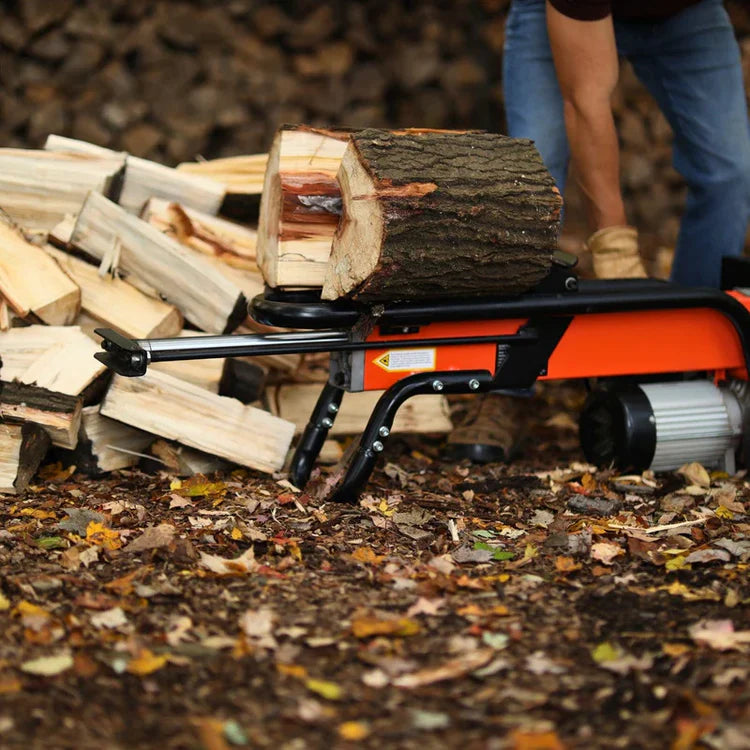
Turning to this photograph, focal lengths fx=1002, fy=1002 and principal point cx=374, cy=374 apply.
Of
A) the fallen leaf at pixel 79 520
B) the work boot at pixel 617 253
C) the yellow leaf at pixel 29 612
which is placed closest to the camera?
the yellow leaf at pixel 29 612

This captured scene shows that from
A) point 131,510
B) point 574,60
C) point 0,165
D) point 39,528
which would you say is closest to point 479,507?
point 131,510

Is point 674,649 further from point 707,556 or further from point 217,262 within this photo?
point 217,262

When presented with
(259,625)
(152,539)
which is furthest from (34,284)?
(259,625)

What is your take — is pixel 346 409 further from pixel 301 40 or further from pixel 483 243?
pixel 301 40

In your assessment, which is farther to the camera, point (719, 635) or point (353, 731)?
point (719, 635)

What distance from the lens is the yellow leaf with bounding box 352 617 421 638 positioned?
197cm

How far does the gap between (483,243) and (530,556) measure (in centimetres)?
77

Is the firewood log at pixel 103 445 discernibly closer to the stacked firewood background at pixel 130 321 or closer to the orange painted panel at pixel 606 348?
the stacked firewood background at pixel 130 321

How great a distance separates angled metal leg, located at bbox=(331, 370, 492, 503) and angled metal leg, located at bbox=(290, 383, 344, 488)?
146mm

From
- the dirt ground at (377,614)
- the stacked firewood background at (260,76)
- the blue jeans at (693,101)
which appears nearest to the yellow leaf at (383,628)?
the dirt ground at (377,614)

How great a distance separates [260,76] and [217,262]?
2.64m

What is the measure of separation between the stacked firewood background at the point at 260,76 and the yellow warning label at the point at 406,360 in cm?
319

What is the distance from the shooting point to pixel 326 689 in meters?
1.78

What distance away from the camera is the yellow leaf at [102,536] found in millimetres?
2365
